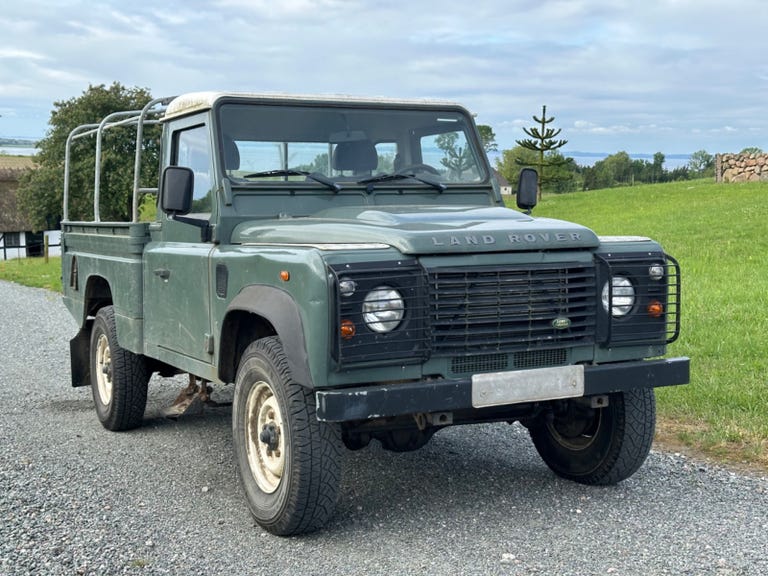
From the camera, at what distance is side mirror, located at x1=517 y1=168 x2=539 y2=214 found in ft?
21.3

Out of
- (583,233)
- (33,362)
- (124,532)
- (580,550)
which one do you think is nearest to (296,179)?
(583,233)

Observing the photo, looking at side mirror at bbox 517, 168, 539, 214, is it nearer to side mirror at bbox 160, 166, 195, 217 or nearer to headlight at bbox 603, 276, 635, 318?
headlight at bbox 603, 276, 635, 318

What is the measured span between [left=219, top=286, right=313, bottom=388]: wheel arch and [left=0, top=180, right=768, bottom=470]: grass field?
312 centimetres

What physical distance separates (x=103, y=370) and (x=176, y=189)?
262cm

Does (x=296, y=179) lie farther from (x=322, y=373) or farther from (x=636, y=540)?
(x=636, y=540)

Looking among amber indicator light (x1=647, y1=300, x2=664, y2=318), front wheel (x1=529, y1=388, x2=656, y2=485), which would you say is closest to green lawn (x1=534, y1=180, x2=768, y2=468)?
front wheel (x1=529, y1=388, x2=656, y2=485)

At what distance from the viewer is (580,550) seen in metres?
4.47

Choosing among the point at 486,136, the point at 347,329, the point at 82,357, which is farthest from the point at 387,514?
the point at 486,136

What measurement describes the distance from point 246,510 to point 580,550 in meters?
1.82

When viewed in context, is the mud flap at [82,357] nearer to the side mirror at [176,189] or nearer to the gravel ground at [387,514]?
the gravel ground at [387,514]

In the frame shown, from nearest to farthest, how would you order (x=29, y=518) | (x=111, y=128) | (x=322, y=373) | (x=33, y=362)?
(x=322, y=373)
(x=29, y=518)
(x=111, y=128)
(x=33, y=362)

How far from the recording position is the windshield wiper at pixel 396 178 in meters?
5.93

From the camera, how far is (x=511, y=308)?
464 cm

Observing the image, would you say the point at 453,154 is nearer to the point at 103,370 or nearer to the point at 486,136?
the point at 103,370
